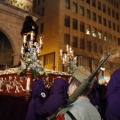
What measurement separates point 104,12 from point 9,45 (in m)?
27.6

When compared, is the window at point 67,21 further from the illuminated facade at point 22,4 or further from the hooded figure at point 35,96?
the hooded figure at point 35,96

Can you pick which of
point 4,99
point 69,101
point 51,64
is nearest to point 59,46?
point 51,64

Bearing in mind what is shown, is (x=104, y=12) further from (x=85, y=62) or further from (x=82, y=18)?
(x=85, y=62)

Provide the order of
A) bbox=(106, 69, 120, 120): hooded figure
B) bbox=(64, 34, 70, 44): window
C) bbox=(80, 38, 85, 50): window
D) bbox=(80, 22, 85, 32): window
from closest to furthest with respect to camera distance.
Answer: bbox=(106, 69, 120, 120): hooded figure → bbox=(64, 34, 70, 44): window → bbox=(80, 38, 85, 50): window → bbox=(80, 22, 85, 32): window

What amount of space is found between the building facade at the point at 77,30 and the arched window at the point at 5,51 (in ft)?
43.8

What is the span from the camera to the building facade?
2825 centimetres

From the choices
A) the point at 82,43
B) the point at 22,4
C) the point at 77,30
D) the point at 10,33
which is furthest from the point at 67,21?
the point at 10,33

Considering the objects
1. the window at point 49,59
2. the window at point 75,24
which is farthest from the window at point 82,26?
the window at point 49,59

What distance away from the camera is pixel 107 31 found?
117 ft

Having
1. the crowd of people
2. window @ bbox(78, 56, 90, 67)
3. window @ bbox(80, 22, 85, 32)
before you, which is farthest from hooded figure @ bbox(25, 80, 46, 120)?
window @ bbox(80, 22, 85, 32)

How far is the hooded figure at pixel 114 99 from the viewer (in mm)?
2268

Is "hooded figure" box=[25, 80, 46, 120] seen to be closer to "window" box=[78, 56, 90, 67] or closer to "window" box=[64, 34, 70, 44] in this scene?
"window" box=[64, 34, 70, 44]

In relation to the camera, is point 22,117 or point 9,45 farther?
point 9,45

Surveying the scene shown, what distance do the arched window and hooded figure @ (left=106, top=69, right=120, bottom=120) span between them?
1170cm
